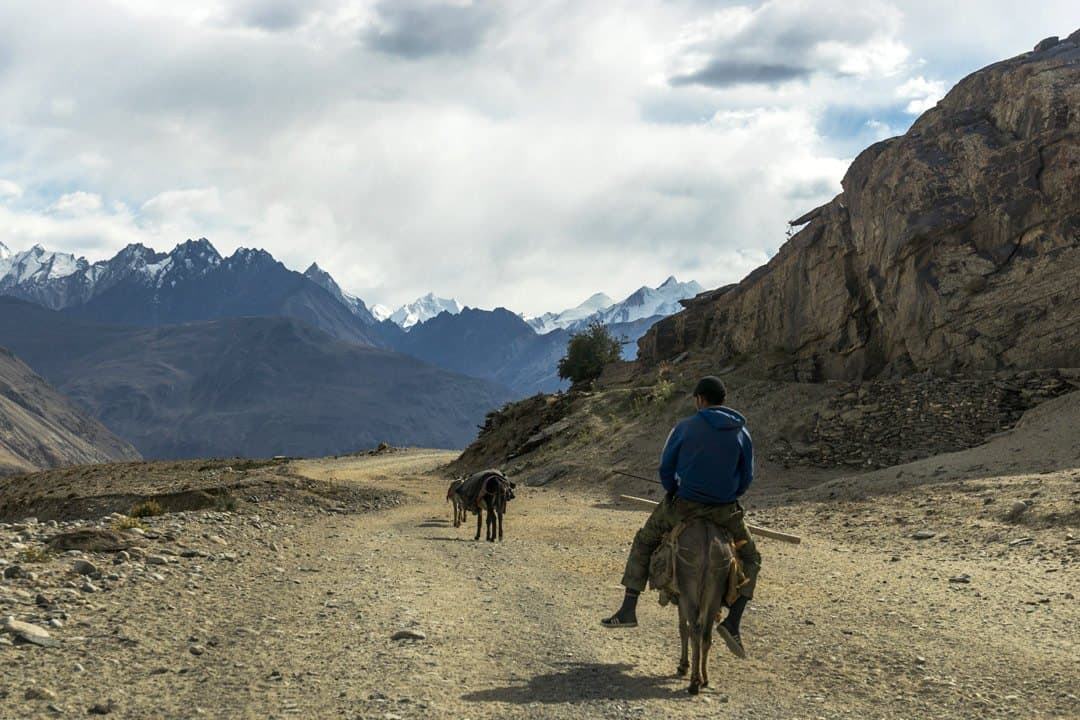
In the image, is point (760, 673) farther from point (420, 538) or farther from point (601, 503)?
point (601, 503)

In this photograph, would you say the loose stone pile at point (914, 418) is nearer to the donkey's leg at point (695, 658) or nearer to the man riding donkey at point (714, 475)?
the man riding donkey at point (714, 475)

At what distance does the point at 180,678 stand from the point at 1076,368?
3116 centimetres

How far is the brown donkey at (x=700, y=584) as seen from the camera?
7.78m

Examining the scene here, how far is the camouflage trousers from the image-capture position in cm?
824

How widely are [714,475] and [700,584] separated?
0.99 m

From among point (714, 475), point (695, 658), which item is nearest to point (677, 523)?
point (714, 475)

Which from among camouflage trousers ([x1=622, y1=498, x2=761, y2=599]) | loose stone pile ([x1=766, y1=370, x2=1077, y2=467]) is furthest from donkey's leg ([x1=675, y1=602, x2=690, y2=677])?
loose stone pile ([x1=766, y1=370, x2=1077, y2=467])

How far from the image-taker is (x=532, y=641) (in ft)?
30.3

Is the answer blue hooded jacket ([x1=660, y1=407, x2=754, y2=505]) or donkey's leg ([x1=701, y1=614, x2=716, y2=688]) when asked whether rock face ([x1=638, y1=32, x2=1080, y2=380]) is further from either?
donkey's leg ([x1=701, y1=614, x2=716, y2=688])

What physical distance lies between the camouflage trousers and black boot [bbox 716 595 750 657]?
12 centimetres

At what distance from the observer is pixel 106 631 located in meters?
9.02

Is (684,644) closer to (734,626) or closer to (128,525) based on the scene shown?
(734,626)

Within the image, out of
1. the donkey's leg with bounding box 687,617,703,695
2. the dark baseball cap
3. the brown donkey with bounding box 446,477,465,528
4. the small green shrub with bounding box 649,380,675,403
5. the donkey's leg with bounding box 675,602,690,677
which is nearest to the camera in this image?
the donkey's leg with bounding box 687,617,703,695

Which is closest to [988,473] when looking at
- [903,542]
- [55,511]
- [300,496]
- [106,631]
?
[903,542]
